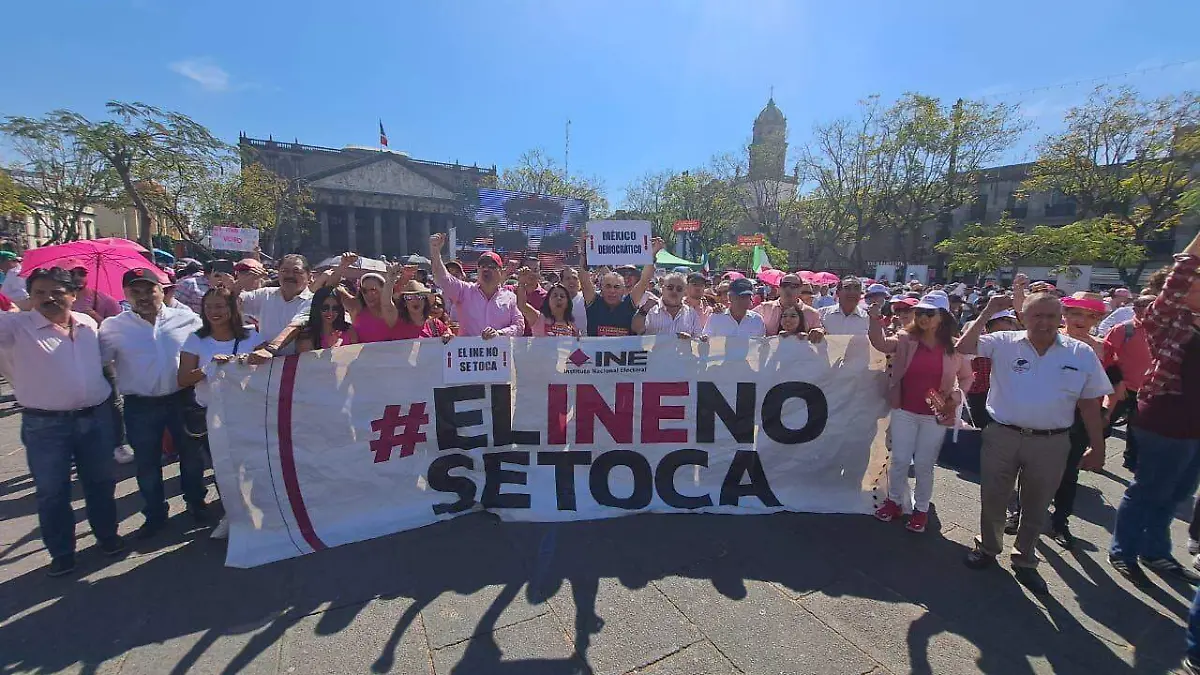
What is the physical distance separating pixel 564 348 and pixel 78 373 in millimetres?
3075

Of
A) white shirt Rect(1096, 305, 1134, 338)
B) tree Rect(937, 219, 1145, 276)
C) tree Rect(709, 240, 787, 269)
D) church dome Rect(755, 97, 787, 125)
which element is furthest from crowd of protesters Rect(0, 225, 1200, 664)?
church dome Rect(755, 97, 787, 125)

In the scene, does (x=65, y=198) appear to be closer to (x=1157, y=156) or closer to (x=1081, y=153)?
(x=1081, y=153)

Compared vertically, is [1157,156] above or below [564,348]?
above

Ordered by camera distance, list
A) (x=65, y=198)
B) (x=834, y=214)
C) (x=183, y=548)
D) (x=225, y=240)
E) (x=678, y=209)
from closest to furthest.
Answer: (x=183, y=548)
(x=225, y=240)
(x=65, y=198)
(x=834, y=214)
(x=678, y=209)

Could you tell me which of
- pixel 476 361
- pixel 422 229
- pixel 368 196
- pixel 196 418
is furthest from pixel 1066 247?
pixel 368 196

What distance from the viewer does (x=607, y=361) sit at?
4148 mm

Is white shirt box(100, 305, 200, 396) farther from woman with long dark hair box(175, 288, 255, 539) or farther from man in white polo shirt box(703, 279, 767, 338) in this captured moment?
man in white polo shirt box(703, 279, 767, 338)

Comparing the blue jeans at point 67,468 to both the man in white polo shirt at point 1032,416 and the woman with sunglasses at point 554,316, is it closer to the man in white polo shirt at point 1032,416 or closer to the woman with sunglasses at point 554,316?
the woman with sunglasses at point 554,316

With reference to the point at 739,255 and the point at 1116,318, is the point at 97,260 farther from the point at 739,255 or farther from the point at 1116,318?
the point at 739,255

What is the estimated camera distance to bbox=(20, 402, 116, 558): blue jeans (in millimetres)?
3139

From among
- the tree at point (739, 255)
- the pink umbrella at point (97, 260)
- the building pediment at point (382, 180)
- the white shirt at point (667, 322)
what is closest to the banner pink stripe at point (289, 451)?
the pink umbrella at point (97, 260)

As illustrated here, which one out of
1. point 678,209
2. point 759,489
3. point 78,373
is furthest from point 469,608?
point 678,209

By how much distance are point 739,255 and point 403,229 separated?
3565cm

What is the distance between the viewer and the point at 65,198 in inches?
867
